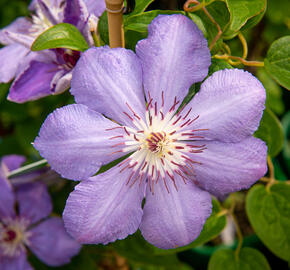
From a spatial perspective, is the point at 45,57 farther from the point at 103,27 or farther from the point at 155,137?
the point at 155,137

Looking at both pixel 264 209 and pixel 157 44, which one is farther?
pixel 264 209

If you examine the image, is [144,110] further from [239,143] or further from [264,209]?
[264,209]

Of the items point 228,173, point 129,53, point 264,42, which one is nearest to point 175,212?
point 228,173

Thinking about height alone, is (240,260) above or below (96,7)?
below

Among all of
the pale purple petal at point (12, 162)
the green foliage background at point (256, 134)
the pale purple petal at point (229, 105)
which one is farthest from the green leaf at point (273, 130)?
the pale purple petal at point (12, 162)

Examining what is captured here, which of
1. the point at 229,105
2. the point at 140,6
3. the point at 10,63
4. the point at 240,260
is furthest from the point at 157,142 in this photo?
the point at 240,260

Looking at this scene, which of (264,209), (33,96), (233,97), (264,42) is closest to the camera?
(233,97)

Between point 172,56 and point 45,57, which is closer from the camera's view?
point 172,56

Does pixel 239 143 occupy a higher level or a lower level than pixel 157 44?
lower
